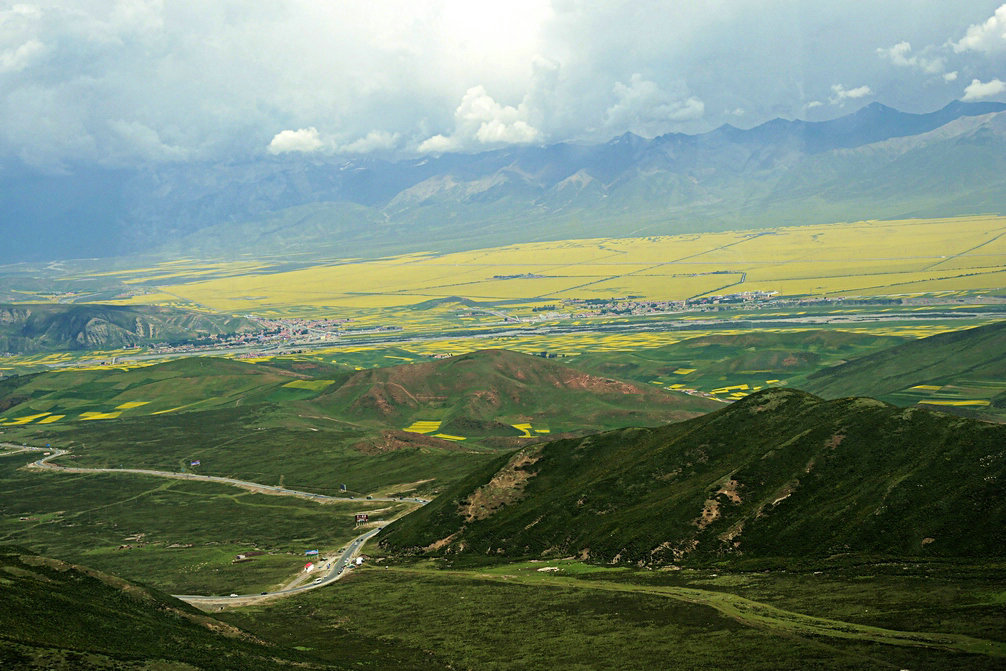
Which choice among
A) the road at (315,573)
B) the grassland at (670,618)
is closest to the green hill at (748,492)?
the grassland at (670,618)

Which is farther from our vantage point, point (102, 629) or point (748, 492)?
point (748, 492)

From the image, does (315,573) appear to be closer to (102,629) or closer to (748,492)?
(102,629)

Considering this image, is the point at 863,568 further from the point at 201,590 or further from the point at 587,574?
the point at 201,590

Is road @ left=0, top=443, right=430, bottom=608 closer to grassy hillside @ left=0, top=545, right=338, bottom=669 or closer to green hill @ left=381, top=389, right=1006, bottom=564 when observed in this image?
green hill @ left=381, top=389, right=1006, bottom=564

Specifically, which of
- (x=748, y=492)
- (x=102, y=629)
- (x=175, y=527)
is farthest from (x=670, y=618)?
(x=175, y=527)

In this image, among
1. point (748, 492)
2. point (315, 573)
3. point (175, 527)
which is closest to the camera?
point (748, 492)

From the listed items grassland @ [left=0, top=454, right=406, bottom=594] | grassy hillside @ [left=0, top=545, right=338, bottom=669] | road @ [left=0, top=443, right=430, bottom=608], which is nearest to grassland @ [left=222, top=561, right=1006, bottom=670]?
road @ [left=0, top=443, right=430, bottom=608]
